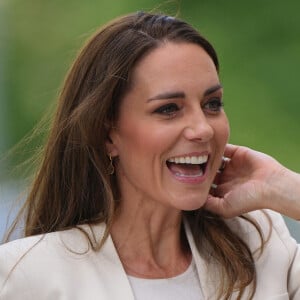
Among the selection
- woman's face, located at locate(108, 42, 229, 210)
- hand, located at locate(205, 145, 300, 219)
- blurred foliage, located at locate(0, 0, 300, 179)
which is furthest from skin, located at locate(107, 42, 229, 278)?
blurred foliage, located at locate(0, 0, 300, 179)

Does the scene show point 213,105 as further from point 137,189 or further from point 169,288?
point 169,288

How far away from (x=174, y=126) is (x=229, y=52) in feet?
5.53

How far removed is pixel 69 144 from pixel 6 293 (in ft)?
1.20

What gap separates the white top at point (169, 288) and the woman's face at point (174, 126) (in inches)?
6.9

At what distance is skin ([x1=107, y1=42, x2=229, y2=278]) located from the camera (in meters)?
1.47

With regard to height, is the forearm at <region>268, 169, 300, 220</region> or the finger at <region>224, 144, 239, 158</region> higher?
the finger at <region>224, 144, 239, 158</region>

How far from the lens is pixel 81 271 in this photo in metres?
1.49

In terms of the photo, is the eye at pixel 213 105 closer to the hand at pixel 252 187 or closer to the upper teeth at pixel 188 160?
the upper teeth at pixel 188 160

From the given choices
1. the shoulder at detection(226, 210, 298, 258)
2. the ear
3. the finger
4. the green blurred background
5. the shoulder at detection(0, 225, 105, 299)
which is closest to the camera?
the shoulder at detection(0, 225, 105, 299)

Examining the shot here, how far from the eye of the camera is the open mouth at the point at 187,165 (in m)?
1.49

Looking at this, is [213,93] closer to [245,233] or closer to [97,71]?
[97,71]

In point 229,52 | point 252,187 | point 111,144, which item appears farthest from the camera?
A: point 229,52

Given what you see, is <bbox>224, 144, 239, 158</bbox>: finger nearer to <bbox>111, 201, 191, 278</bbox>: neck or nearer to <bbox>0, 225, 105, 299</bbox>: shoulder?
<bbox>111, 201, 191, 278</bbox>: neck

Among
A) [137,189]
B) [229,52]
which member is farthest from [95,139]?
[229,52]
